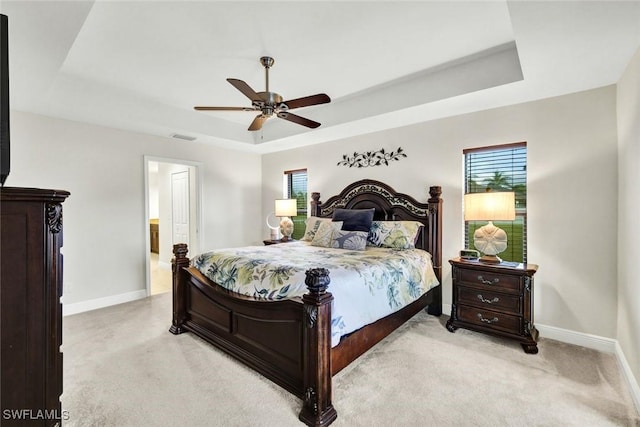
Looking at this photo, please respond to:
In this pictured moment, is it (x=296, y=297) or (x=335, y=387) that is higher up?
(x=296, y=297)

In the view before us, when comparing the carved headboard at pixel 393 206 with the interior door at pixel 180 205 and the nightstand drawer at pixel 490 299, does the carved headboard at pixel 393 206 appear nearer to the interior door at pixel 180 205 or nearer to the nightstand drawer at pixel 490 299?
the nightstand drawer at pixel 490 299

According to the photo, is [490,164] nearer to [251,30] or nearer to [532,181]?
[532,181]

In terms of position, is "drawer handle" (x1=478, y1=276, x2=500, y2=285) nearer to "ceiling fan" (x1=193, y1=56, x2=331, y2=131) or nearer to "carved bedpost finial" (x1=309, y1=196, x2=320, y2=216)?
"ceiling fan" (x1=193, y1=56, x2=331, y2=131)

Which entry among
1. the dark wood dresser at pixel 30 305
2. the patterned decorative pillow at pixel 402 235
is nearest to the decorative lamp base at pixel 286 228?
the patterned decorative pillow at pixel 402 235

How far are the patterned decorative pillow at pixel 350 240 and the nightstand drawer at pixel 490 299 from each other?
112 cm

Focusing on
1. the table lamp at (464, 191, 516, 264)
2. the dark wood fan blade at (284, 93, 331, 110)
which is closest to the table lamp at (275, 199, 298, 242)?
the dark wood fan blade at (284, 93, 331, 110)

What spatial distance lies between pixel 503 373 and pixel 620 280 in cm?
134

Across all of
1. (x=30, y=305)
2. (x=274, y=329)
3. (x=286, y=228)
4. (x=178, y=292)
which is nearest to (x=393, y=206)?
(x=286, y=228)

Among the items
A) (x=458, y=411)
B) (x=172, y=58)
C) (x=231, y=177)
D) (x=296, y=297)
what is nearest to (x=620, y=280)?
(x=458, y=411)

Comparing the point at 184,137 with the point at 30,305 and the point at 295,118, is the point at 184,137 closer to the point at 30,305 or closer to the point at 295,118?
the point at 295,118

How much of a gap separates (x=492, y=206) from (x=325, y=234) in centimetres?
190

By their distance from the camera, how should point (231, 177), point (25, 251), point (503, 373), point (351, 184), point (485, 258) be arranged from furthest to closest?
1. point (231, 177)
2. point (351, 184)
3. point (485, 258)
4. point (503, 373)
5. point (25, 251)

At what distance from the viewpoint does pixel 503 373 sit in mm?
2271

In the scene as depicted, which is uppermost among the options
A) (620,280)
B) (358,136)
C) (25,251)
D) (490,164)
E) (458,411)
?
(358,136)
